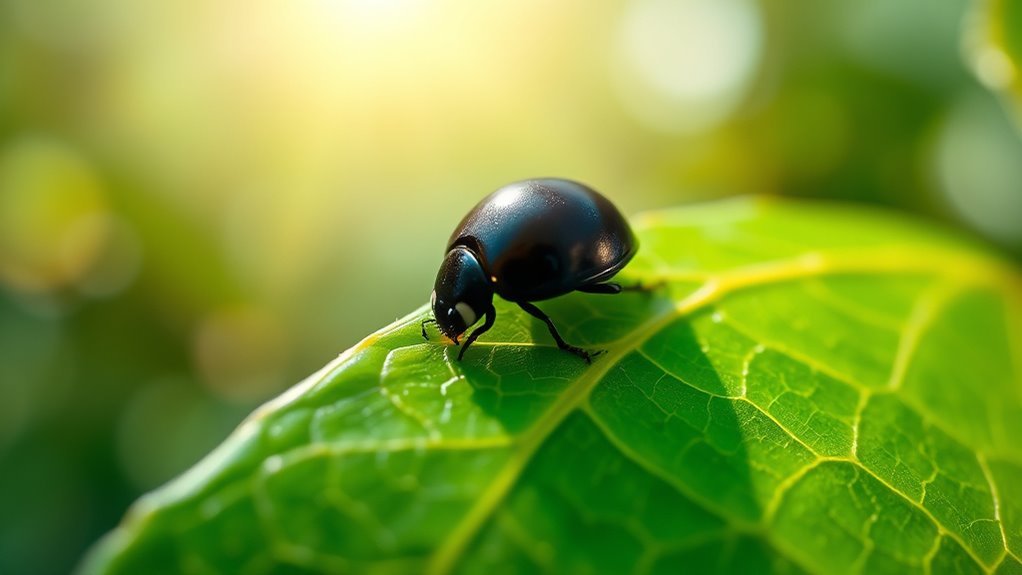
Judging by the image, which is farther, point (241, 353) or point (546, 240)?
point (241, 353)

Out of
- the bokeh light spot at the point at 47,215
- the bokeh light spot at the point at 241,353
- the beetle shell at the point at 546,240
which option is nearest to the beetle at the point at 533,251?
the beetle shell at the point at 546,240

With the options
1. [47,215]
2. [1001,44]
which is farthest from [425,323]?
[47,215]

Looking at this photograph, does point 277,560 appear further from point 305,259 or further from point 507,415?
point 305,259

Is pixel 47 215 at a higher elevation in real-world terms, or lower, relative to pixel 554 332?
higher

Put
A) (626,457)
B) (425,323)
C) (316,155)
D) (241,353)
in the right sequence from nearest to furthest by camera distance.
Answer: (626,457) < (425,323) < (241,353) < (316,155)

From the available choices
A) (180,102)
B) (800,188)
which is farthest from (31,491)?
(800,188)

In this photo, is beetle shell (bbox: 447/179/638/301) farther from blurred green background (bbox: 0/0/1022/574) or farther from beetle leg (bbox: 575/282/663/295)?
blurred green background (bbox: 0/0/1022/574)

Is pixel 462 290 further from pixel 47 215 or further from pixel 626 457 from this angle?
pixel 47 215
